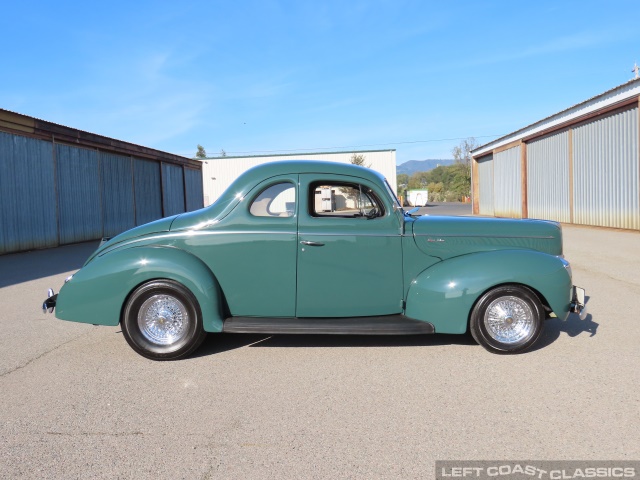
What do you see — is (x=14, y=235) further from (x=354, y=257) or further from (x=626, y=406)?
(x=626, y=406)

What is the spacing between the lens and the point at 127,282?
4.41 m

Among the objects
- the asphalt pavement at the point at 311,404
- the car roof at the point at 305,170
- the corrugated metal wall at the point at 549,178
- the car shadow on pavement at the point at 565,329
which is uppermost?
the corrugated metal wall at the point at 549,178

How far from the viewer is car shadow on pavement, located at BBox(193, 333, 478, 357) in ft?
15.8

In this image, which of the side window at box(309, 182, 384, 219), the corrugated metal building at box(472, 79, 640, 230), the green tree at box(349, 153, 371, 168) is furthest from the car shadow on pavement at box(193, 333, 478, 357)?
the green tree at box(349, 153, 371, 168)

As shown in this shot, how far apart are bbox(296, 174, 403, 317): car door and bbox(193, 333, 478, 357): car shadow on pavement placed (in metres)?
0.47

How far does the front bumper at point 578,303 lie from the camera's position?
4480mm

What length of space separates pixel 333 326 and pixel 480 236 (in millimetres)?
1651

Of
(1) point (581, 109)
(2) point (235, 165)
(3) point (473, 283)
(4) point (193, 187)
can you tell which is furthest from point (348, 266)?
(2) point (235, 165)

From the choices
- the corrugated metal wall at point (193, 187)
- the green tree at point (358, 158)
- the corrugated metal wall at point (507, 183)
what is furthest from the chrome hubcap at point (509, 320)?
the green tree at point (358, 158)

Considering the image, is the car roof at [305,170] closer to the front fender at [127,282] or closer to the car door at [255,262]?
the car door at [255,262]

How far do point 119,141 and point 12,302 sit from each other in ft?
48.9

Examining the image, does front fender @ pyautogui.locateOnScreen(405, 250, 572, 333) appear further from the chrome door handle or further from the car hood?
the chrome door handle

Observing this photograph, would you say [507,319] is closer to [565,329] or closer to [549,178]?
[565,329]

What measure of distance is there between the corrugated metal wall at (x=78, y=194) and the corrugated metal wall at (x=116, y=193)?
1.59 feet
